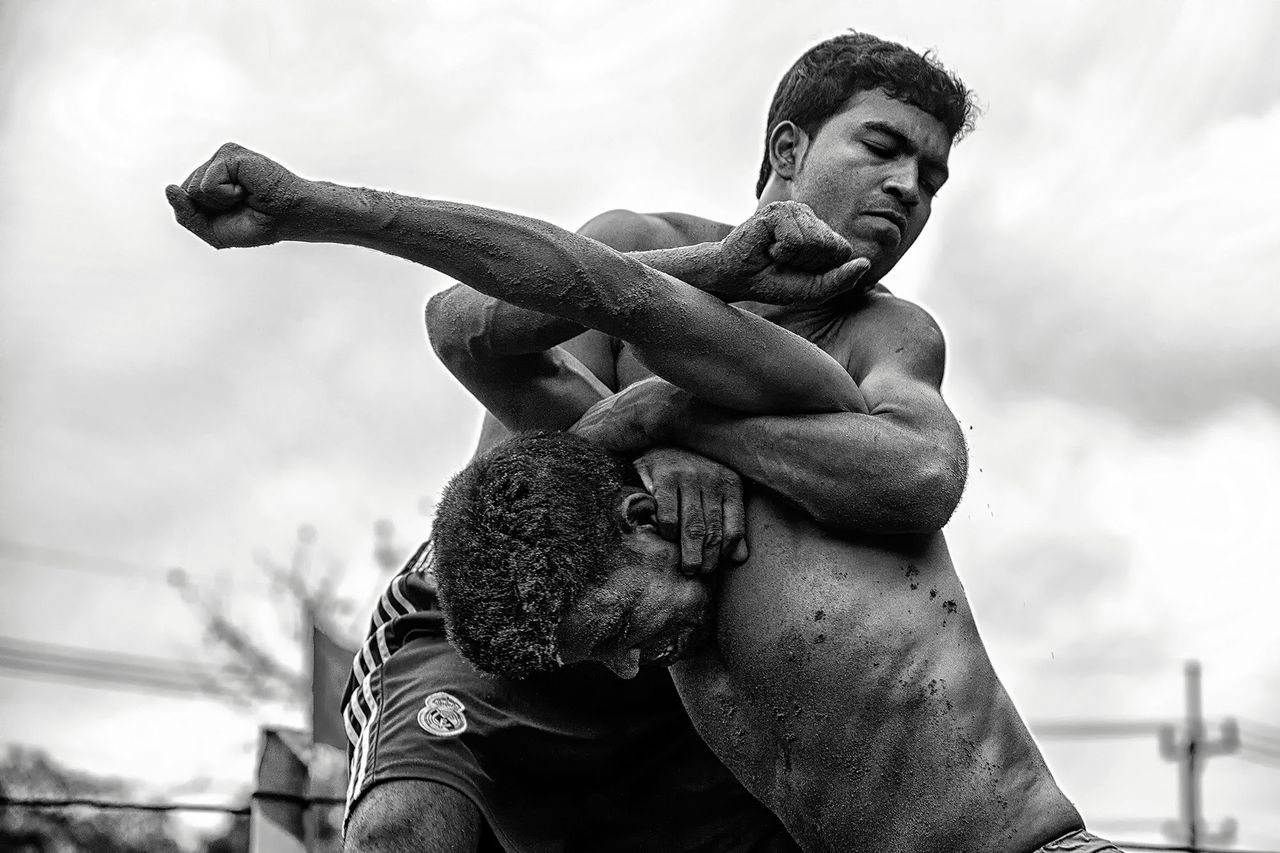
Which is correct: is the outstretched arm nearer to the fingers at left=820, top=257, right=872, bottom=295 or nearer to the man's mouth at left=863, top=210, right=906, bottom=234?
the fingers at left=820, top=257, right=872, bottom=295

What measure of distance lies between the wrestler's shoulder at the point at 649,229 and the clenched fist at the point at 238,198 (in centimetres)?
109

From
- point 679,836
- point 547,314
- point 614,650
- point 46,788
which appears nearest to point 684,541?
point 614,650

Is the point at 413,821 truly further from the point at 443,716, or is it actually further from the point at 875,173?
the point at 875,173

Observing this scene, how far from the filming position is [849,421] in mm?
2799

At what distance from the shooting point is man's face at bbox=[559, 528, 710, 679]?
2791 mm

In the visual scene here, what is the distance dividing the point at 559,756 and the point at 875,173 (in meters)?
1.26

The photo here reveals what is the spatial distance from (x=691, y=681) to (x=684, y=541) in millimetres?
293

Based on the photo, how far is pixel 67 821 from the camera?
11.5 metres

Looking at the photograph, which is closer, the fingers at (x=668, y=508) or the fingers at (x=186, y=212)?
the fingers at (x=186, y=212)

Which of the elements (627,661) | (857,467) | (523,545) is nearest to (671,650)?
(627,661)

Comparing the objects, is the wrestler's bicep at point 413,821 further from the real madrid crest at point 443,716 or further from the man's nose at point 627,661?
the man's nose at point 627,661

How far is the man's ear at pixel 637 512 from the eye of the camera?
2.87 metres

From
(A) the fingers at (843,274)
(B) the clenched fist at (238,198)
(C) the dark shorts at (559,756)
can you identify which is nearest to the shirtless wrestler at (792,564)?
(A) the fingers at (843,274)

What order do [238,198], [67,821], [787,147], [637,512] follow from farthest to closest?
[67,821] → [787,147] → [637,512] → [238,198]
